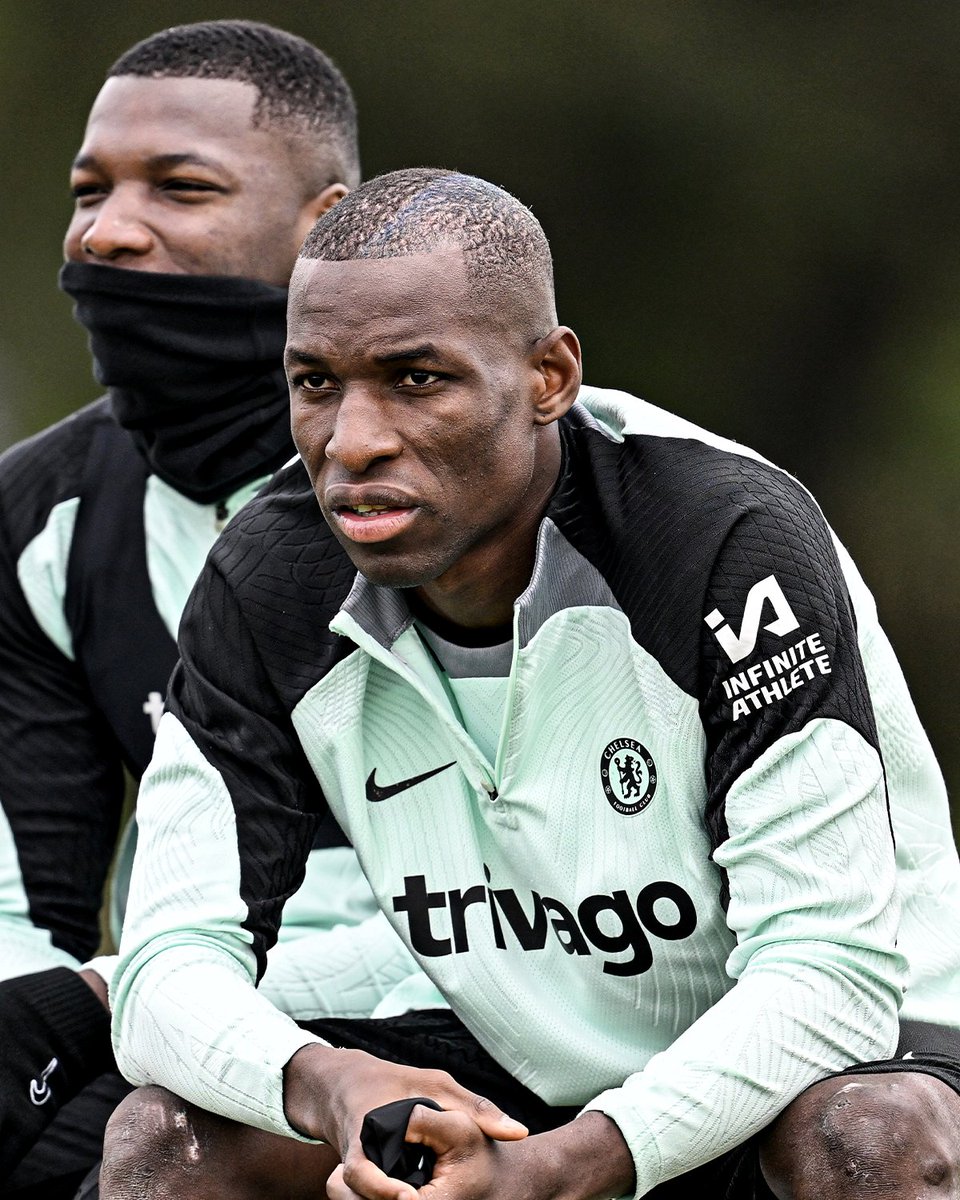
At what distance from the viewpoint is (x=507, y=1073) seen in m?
3.24

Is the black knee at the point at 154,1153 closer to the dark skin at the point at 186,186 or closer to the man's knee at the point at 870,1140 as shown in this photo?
the man's knee at the point at 870,1140

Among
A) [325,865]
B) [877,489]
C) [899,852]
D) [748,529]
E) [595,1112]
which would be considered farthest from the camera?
[877,489]

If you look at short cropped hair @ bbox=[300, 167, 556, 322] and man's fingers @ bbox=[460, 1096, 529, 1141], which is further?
short cropped hair @ bbox=[300, 167, 556, 322]

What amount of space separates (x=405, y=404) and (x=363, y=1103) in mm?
865

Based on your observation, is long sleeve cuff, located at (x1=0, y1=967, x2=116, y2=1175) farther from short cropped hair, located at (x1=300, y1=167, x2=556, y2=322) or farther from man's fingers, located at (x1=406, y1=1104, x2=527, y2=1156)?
short cropped hair, located at (x1=300, y1=167, x2=556, y2=322)

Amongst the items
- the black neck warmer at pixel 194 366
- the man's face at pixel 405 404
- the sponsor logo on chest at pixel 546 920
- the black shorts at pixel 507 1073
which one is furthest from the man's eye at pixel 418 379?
the black neck warmer at pixel 194 366

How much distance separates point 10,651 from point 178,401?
21.8 inches

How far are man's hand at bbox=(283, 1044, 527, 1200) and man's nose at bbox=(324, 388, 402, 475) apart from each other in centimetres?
74

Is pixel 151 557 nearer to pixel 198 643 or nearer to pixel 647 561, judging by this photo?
pixel 198 643

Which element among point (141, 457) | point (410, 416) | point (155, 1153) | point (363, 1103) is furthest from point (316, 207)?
point (363, 1103)

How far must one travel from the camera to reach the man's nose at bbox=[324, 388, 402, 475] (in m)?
2.88

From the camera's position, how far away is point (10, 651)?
4184 mm

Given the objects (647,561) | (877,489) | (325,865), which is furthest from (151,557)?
(877,489)

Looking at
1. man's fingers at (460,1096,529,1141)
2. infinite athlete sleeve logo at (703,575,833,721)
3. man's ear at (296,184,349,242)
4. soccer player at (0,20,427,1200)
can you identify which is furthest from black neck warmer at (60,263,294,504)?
man's fingers at (460,1096,529,1141)
